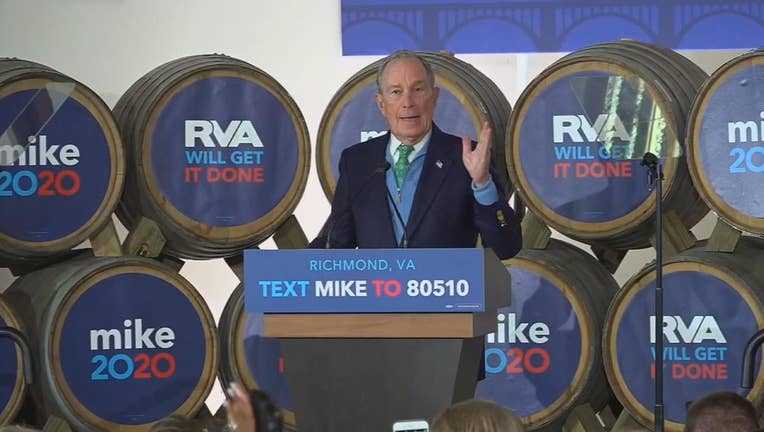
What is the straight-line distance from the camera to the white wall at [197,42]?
7199 millimetres

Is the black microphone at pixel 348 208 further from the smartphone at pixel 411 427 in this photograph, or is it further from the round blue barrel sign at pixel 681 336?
the round blue barrel sign at pixel 681 336

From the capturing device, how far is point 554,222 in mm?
5465

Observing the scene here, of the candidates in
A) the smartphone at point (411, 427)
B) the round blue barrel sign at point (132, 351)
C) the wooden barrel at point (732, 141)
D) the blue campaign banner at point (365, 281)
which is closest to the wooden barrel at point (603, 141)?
the wooden barrel at point (732, 141)

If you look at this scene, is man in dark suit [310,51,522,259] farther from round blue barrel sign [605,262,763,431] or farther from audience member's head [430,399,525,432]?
audience member's head [430,399,525,432]

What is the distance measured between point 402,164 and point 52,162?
5.20 ft

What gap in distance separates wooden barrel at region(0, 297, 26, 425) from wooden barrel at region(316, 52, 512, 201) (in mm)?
1264

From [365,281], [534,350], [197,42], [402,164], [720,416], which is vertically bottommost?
[534,350]

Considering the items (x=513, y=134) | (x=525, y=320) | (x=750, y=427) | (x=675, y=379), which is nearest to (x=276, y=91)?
(x=513, y=134)

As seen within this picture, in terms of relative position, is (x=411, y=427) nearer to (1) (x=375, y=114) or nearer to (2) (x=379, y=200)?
(2) (x=379, y=200)

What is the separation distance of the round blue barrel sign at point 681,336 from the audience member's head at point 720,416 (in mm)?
1893

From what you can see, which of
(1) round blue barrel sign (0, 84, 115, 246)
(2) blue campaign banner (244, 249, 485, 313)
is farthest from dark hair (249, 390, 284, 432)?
(1) round blue barrel sign (0, 84, 115, 246)

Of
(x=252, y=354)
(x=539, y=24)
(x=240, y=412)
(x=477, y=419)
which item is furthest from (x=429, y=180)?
(x=539, y=24)

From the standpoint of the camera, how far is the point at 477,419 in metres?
2.45

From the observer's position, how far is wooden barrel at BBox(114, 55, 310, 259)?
18.0 ft
